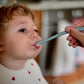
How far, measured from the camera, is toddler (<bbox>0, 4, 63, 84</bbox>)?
15.9 inches

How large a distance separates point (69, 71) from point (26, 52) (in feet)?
0.76

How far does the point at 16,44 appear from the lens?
0.41m

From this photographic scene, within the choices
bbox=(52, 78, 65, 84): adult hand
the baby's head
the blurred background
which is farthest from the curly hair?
bbox=(52, 78, 65, 84): adult hand

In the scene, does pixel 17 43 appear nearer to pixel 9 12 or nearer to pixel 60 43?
pixel 9 12

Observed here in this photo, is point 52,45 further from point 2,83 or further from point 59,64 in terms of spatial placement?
point 2,83

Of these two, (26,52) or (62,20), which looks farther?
(62,20)

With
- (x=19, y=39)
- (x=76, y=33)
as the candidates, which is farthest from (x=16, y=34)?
(x=76, y=33)

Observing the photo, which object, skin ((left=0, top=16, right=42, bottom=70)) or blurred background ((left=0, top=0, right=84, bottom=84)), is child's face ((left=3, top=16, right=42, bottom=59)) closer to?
skin ((left=0, top=16, right=42, bottom=70))

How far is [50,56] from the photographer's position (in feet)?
1.86

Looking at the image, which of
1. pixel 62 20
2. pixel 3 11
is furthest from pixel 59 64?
pixel 3 11

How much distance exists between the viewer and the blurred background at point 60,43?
546 mm

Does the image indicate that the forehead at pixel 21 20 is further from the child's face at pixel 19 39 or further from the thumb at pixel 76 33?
the thumb at pixel 76 33

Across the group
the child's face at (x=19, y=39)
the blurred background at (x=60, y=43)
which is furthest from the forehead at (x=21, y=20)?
the blurred background at (x=60, y=43)

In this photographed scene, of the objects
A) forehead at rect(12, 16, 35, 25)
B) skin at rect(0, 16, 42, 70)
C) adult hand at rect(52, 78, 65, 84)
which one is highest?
forehead at rect(12, 16, 35, 25)
